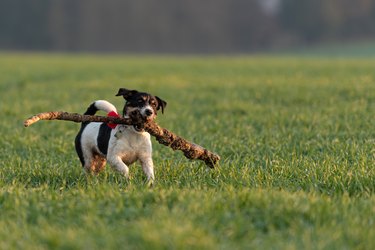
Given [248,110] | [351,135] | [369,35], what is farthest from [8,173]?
[369,35]

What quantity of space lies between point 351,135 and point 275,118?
2509 mm

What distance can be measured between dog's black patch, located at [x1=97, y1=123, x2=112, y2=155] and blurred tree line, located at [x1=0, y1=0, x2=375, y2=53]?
84585 millimetres

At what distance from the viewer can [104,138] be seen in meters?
6.91

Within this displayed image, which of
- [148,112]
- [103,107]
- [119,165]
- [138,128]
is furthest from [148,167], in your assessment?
[103,107]

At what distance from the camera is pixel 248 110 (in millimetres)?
13523

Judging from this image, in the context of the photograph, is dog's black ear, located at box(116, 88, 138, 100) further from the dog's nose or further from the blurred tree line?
the blurred tree line

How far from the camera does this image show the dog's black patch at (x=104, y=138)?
6875 millimetres

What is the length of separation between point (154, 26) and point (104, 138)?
89818 millimetres

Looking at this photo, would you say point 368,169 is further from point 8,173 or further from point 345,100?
point 345,100

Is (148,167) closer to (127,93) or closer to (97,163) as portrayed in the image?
(127,93)

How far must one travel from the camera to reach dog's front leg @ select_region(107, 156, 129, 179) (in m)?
6.52

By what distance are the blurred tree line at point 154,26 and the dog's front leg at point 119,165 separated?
85.0m

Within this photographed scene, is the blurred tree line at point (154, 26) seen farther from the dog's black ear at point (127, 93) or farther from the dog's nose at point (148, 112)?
the dog's nose at point (148, 112)

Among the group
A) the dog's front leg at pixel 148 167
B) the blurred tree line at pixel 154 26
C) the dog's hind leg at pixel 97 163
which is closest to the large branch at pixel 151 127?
the dog's front leg at pixel 148 167
